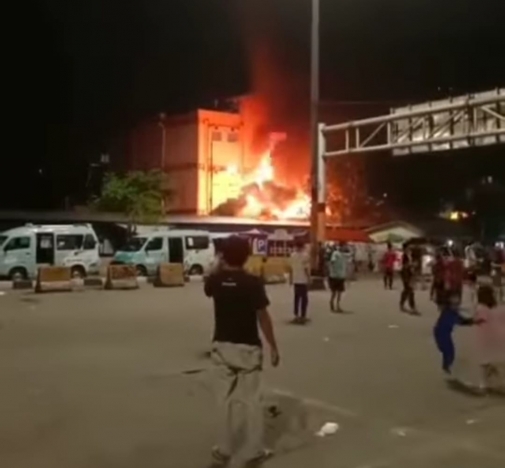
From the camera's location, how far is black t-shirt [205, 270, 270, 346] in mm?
6551

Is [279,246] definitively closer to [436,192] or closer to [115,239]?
[115,239]

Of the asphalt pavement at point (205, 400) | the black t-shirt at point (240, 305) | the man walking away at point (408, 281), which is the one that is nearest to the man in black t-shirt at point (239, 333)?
the black t-shirt at point (240, 305)

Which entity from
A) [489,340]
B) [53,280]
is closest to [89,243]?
[53,280]

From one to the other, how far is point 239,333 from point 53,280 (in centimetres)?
2188

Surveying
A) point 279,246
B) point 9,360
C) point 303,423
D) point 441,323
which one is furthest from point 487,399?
point 279,246

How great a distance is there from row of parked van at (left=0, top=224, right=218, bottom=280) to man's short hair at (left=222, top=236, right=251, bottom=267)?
25534mm

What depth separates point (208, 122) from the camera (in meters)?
57.5

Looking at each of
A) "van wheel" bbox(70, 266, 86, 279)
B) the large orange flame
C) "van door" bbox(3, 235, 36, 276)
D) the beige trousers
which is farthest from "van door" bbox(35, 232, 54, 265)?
the beige trousers

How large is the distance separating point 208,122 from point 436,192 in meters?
19.0

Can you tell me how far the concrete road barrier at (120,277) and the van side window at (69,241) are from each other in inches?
152

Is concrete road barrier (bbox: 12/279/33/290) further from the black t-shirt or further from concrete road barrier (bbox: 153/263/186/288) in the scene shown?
the black t-shirt

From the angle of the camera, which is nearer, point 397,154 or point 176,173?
point 397,154

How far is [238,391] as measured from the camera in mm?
6559

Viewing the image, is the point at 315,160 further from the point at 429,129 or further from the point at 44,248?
the point at 44,248
